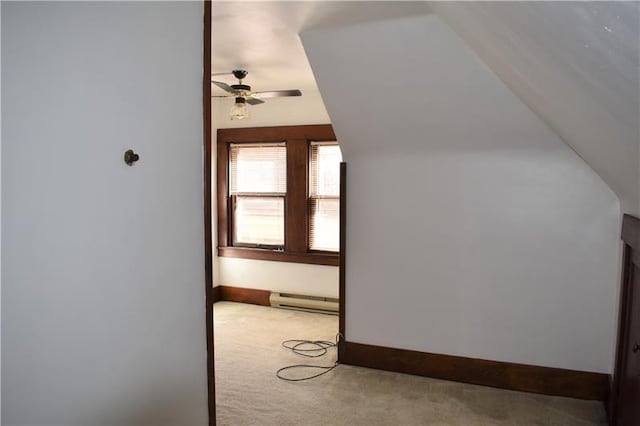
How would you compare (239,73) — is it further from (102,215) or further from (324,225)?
(102,215)

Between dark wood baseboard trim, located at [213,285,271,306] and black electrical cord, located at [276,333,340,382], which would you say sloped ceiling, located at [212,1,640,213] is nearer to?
black electrical cord, located at [276,333,340,382]

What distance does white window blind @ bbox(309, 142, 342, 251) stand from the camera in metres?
5.02

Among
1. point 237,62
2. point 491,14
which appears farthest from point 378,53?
point 237,62

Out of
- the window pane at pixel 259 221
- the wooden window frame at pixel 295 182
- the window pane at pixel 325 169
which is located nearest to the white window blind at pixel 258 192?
the window pane at pixel 259 221

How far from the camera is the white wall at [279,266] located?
504 cm

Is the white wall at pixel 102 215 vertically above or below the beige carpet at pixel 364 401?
above

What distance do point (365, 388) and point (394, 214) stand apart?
1276mm

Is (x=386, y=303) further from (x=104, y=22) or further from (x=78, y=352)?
(x=104, y=22)

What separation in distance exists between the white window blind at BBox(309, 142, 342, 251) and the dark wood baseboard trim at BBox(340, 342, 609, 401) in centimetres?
167

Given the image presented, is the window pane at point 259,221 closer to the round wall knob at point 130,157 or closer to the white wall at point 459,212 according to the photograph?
the white wall at point 459,212

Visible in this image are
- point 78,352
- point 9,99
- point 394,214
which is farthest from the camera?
point 394,214

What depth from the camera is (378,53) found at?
275cm

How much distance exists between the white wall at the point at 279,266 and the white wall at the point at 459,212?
1525 mm

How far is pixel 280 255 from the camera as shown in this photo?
5.27 m
